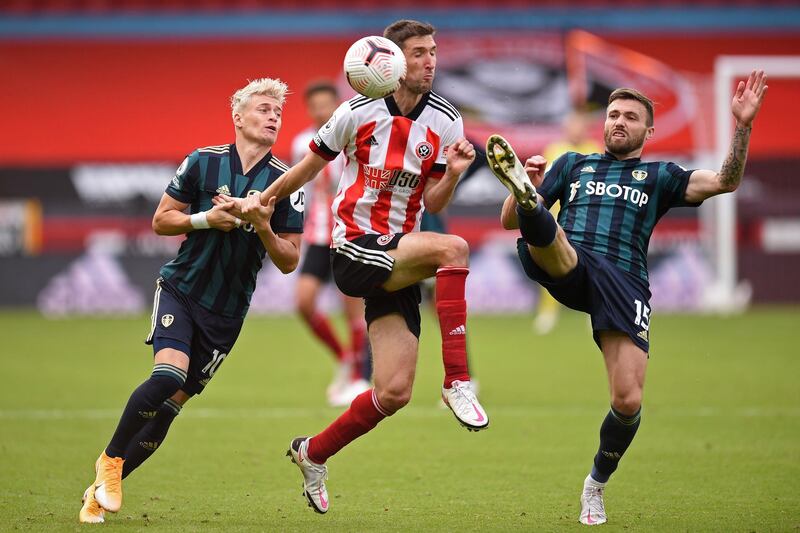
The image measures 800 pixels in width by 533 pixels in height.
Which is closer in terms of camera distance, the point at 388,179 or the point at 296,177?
the point at 296,177

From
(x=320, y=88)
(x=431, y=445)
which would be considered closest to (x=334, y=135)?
(x=431, y=445)

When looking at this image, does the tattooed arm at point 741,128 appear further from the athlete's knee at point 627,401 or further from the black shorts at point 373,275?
the black shorts at point 373,275

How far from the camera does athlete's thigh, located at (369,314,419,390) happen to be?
20.0 ft

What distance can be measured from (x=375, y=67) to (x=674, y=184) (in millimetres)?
1655

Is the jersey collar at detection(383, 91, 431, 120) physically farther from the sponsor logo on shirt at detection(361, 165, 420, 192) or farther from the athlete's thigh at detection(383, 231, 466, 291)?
the athlete's thigh at detection(383, 231, 466, 291)

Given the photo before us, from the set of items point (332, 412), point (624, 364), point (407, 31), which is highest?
point (407, 31)

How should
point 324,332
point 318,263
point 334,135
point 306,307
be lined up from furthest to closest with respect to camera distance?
point 318,263 → point 324,332 → point 306,307 → point 334,135

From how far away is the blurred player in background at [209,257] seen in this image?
613 centimetres

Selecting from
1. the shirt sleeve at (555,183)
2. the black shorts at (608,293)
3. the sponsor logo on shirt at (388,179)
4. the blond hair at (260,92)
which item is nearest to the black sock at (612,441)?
the black shorts at (608,293)

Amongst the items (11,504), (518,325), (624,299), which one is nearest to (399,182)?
(624,299)

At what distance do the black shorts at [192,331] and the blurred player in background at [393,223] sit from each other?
61cm

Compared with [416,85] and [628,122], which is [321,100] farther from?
[628,122]

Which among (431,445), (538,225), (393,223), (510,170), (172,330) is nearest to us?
(510,170)

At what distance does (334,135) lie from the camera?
19.9 ft
